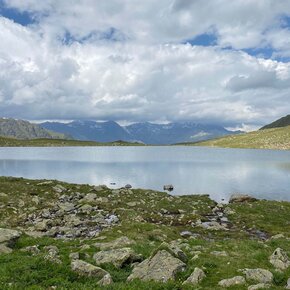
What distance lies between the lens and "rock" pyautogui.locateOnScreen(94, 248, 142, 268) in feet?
64.4

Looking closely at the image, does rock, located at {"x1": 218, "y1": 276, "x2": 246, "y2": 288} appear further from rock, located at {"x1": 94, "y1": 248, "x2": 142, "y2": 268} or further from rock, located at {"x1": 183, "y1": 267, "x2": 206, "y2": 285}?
rock, located at {"x1": 94, "y1": 248, "x2": 142, "y2": 268}

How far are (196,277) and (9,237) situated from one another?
1278cm

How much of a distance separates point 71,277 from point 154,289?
162 inches

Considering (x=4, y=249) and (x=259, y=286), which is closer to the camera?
(x=259, y=286)

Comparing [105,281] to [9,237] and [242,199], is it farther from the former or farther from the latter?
[242,199]

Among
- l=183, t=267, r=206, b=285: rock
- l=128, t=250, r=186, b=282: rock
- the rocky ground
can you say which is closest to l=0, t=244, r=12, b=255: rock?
the rocky ground

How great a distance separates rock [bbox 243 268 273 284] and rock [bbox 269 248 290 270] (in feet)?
7.90

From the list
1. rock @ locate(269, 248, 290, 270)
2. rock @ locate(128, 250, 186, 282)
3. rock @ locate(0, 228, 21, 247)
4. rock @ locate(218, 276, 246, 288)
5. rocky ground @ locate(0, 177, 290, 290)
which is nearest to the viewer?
rock @ locate(218, 276, 246, 288)

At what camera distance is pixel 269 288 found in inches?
629

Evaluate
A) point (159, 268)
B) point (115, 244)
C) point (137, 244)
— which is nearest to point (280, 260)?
point (159, 268)

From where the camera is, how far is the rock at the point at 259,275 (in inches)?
688

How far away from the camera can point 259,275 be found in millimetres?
17812

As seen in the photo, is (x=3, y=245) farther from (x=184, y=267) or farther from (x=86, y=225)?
(x=86, y=225)

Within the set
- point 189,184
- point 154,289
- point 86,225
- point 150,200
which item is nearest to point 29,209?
point 86,225
